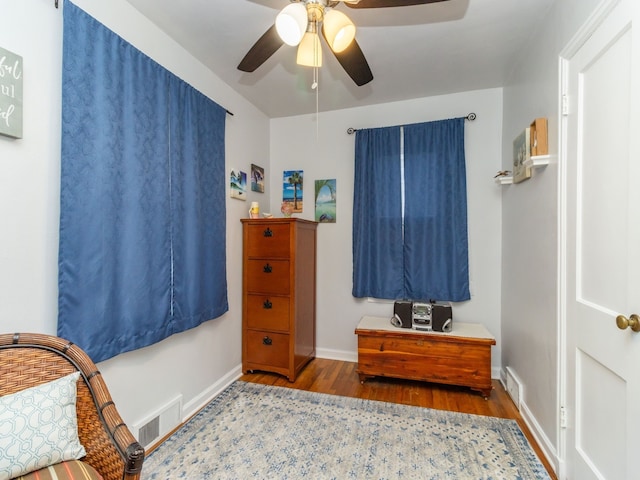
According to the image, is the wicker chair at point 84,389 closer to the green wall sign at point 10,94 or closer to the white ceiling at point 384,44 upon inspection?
the green wall sign at point 10,94

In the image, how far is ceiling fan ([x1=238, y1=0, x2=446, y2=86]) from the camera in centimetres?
122

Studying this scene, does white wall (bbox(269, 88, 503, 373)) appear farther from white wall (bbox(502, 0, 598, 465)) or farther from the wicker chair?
the wicker chair

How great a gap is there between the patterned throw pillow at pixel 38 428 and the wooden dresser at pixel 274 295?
1.62 m

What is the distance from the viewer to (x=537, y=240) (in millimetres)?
1880

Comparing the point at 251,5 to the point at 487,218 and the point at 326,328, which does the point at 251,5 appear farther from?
the point at 326,328

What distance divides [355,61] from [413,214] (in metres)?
1.58

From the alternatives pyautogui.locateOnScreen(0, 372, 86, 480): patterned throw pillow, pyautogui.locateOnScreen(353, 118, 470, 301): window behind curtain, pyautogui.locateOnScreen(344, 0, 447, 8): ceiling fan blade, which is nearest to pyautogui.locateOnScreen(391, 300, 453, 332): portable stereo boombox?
pyautogui.locateOnScreen(353, 118, 470, 301): window behind curtain

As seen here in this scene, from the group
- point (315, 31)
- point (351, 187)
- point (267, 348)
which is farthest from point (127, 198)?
point (351, 187)

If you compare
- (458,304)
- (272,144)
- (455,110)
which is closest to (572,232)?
(458,304)

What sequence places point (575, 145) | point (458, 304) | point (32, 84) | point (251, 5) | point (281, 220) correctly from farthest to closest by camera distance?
point (458, 304) < point (281, 220) < point (251, 5) < point (575, 145) < point (32, 84)

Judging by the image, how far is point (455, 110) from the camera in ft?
9.10

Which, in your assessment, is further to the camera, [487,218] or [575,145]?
[487,218]

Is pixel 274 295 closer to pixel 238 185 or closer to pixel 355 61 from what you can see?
pixel 238 185

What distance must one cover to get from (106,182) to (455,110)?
9.14ft
